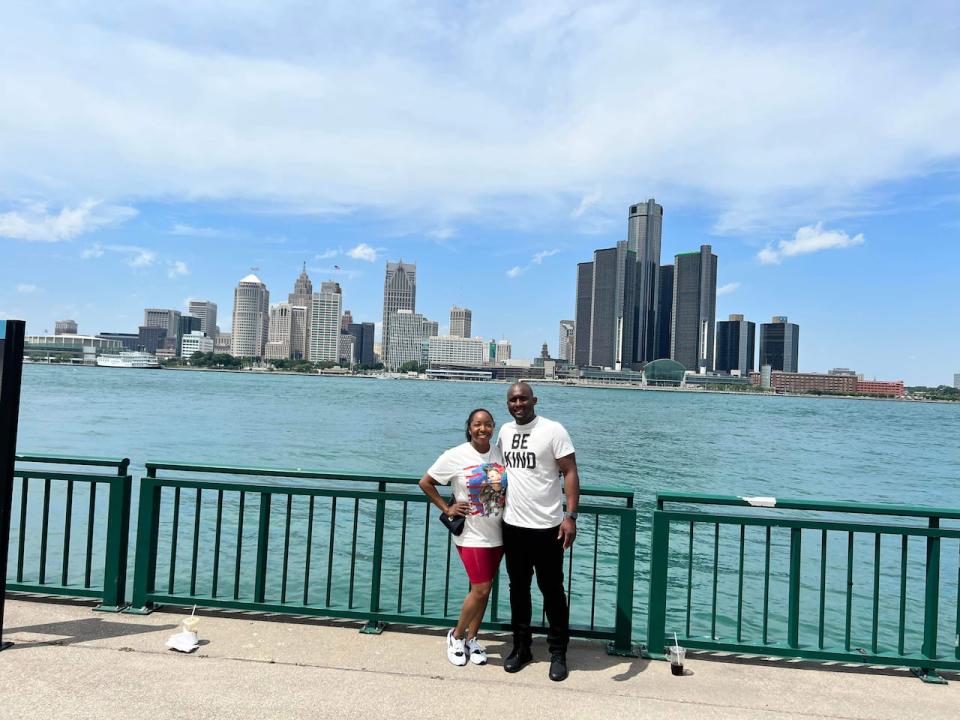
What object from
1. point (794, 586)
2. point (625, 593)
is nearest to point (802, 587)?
point (794, 586)

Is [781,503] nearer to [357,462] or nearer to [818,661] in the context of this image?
[818,661]

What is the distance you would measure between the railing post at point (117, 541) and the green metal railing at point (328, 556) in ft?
0.43

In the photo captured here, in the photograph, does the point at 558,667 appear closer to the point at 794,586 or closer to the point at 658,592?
the point at 658,592

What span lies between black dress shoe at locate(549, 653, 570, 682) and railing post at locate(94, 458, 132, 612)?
350 cm

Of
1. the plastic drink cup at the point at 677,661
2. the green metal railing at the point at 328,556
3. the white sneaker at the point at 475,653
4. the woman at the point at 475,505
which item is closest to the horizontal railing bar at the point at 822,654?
the plastic drink cup at the point at 677,661

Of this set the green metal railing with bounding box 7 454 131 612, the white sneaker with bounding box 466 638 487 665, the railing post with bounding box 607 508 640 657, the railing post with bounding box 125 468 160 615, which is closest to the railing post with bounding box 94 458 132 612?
the green metal railing with bounding box 7 454 131 612

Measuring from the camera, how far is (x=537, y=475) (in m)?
4.78

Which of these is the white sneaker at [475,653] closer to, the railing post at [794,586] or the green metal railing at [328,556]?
the green metal railing at [328,556]

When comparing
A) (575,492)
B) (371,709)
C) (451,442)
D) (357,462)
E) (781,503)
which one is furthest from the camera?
(451,442)

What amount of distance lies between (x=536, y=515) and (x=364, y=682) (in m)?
1.56

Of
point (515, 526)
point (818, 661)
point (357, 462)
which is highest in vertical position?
point (515, 526)

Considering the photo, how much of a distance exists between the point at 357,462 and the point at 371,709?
2807cm

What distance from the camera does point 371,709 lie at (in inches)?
167

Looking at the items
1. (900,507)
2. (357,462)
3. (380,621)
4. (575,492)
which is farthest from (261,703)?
(357,462)
